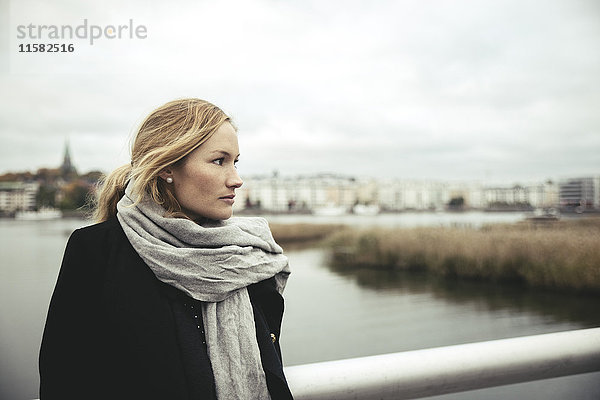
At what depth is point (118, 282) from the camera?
0.71 metres

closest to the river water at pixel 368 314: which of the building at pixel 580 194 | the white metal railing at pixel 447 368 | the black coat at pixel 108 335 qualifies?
the building at pixel 580 194

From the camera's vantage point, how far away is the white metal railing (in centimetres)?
80

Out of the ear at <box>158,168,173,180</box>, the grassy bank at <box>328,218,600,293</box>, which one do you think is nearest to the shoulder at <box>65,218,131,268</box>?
the ear at <box>158,168,173,180</box>

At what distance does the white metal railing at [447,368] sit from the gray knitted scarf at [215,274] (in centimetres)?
9

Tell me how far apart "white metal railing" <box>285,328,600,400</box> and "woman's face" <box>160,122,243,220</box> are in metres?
0.32

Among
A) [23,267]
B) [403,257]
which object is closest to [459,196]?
[403,257]

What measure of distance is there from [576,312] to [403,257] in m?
3.91

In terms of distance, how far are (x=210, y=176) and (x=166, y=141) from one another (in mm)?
96

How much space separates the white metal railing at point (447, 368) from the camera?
0.80 m

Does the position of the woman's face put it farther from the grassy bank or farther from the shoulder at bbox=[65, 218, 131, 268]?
the grassy bank

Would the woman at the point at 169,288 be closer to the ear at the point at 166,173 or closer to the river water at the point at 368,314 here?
the ear at the point at 166,173

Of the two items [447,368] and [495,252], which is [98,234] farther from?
[495,252]

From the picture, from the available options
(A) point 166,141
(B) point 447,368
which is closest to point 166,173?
(A) point 166,141

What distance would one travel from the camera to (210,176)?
0.77 meters
